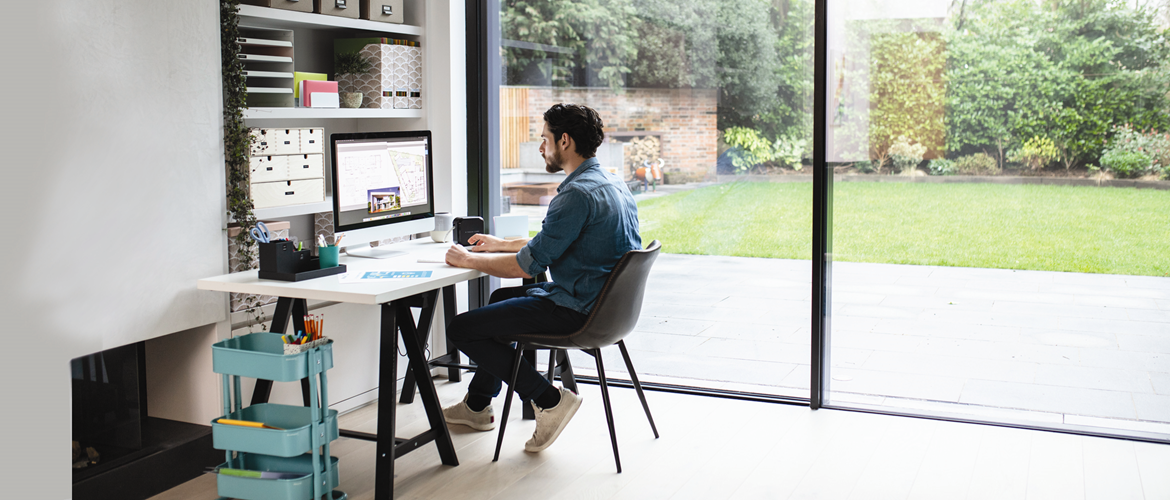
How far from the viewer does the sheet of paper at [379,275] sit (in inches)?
119

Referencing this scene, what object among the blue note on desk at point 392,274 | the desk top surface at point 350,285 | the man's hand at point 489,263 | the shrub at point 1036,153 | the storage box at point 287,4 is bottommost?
the desk top surface at point 350,285

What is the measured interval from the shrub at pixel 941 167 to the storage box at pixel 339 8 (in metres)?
2.37

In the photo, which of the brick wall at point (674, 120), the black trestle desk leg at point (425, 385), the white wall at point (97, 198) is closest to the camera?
the white wall at point (97, 198)

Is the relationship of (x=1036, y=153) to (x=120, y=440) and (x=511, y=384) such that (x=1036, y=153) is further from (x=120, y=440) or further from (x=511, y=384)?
(x=120, y=440)

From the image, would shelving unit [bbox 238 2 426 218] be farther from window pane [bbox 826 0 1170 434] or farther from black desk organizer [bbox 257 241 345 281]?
window pane [bbox 826 0 1170 434]

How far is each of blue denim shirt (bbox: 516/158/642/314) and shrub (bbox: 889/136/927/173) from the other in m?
1.21

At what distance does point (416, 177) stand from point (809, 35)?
1.67 metres

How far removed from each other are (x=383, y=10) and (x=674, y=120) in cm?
132

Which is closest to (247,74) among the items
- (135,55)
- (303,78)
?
(303,78)

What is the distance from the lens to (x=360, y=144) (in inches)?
131

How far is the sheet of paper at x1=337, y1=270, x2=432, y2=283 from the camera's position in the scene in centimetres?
301

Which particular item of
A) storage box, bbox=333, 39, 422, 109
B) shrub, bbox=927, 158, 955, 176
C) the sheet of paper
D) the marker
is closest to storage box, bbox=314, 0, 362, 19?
storage box, bbox=333, 39, 422, 109

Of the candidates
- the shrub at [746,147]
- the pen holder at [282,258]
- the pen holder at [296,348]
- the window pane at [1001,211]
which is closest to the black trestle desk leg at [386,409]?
the pen holder at [296,348]

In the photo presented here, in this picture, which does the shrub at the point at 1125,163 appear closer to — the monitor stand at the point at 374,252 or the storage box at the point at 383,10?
the monitor stand at the point at 374,252
